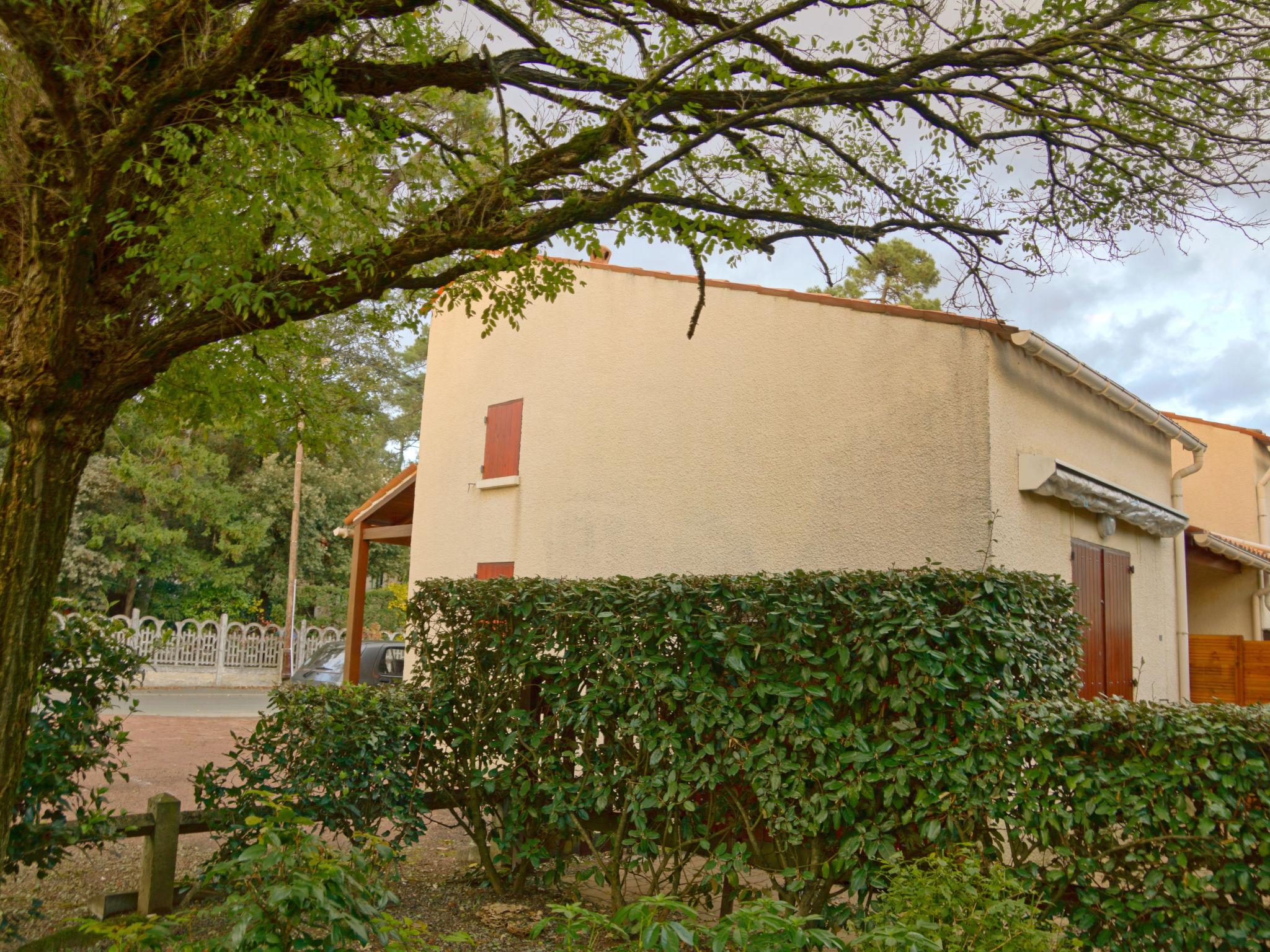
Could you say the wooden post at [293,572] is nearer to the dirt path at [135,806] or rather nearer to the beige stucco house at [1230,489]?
the dirt path at [135,806]

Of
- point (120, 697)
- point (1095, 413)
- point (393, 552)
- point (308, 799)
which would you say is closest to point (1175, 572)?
point (1095, 413)

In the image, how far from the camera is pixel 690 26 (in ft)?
22.1

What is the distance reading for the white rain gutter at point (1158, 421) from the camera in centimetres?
828

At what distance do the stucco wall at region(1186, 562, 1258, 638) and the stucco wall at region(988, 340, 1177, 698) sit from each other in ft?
12.4

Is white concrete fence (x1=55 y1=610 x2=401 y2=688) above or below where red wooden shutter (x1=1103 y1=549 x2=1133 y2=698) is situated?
below

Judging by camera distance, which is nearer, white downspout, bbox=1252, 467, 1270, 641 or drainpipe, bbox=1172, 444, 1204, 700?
drainpipe, bbox=1172, 444, 1204, 700

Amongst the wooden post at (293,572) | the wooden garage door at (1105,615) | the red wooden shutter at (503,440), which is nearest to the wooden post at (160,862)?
the red wooden shutter at (503,440)

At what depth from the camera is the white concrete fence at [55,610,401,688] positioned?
26.8 metres

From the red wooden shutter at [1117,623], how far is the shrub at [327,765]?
648cm

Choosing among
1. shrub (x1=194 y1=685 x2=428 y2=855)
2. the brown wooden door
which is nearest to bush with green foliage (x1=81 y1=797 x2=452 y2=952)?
shrub (x1=194 y1=685 x2=428 y2=855)

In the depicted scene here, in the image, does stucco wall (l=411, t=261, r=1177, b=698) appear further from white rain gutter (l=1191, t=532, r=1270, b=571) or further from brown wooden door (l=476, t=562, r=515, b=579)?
white rain gutter (l=1191, t=532, r=1270, b=571)

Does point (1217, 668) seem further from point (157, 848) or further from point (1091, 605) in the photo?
point (157, 848)

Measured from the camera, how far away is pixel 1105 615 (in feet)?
29.8

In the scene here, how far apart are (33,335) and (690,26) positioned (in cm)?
465
